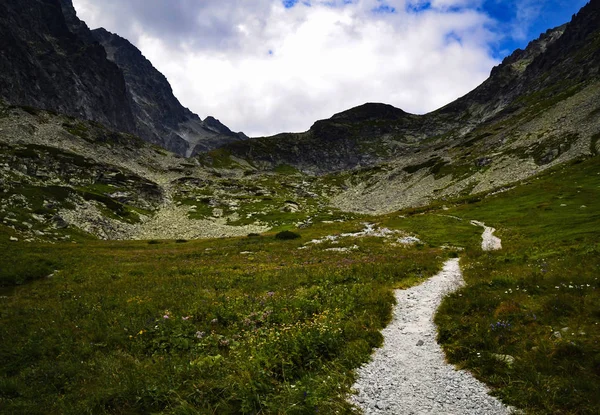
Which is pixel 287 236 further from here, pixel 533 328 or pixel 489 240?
pixel 533 328

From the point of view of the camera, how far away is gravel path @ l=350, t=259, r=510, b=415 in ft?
25.5

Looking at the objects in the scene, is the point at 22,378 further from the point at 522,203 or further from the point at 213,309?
the point at 522,203

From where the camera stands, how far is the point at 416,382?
901 centimetres

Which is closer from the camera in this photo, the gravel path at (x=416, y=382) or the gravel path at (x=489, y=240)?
the gravel path at (x=416, y=382)

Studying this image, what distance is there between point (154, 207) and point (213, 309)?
9985 centimetres

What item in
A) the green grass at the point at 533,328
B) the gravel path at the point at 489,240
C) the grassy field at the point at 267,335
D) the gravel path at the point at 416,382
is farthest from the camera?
the gravel path at the point at 489,240

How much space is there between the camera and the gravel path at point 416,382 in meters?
7.77

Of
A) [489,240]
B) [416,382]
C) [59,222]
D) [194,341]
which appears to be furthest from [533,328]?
[59,222]

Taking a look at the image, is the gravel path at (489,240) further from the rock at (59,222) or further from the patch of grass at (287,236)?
the rock at (59,222)

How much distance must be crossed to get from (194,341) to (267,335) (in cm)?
280

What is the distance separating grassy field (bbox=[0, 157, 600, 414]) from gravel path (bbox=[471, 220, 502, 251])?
9.30 m

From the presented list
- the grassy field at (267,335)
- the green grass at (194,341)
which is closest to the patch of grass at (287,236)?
the grassy field at (267,335)

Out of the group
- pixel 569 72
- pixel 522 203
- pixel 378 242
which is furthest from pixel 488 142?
pixel 378 242

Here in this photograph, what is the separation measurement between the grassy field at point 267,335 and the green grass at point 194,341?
0.17 ft
